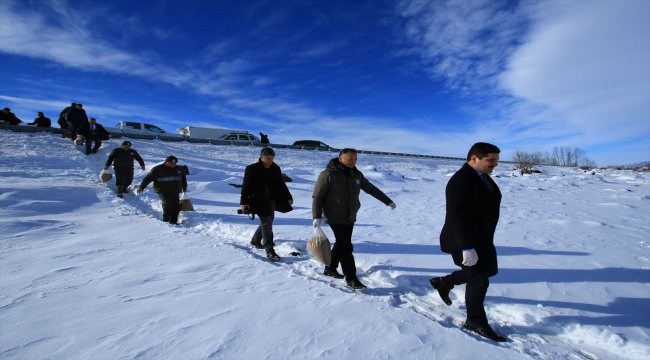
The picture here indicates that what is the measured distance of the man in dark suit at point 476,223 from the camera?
10.0 ft

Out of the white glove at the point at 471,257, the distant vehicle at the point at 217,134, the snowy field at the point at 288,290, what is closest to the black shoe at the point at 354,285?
the snowy field at the point at 288,290

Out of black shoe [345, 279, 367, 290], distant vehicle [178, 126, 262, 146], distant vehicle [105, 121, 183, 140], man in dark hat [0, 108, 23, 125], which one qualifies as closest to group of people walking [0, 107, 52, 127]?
man in dark hat [0, 108, 23, 125]

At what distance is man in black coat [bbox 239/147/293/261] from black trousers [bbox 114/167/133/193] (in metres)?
6.39

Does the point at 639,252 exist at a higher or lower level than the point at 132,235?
higher

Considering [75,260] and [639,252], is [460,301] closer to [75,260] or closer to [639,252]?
[639,252]

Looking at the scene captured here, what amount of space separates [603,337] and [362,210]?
6091 mm

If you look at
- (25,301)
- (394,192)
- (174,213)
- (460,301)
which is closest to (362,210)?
(394,192)

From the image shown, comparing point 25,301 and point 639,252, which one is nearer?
point 25,301

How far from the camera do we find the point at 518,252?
552 centimetres

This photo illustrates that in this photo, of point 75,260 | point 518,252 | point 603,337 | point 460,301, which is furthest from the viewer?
point 518,252

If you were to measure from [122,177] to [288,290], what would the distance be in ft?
27.3

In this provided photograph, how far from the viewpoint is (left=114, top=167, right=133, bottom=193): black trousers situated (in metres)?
9.65

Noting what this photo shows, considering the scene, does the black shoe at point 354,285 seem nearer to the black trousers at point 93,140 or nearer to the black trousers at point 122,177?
the black trousers at point 122,177

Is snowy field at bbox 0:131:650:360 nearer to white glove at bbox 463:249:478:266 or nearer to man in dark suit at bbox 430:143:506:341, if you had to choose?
man in dark suit at bbox 430:143:506:341
